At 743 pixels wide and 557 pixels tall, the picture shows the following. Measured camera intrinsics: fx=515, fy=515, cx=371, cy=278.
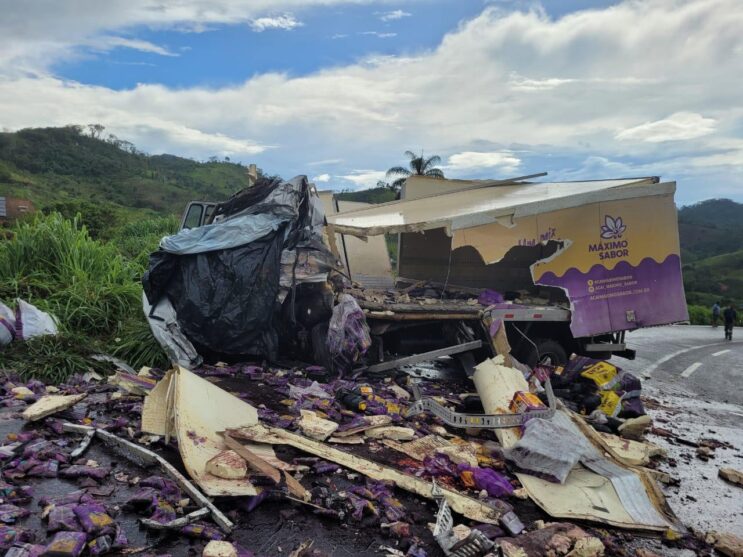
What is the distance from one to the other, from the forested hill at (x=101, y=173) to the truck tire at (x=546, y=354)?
3394 centimetres

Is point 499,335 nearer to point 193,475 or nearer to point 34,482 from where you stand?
point 193,475

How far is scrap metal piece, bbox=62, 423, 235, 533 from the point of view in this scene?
2.61m

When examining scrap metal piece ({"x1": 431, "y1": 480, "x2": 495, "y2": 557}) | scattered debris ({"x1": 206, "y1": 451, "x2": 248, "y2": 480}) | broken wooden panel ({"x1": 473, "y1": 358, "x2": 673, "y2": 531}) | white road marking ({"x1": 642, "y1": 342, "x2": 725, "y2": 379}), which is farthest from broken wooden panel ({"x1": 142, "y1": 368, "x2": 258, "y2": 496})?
white road marking ({"x1": 642, "y1": 342, "x2": 725, "y2": 379})

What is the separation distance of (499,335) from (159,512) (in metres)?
4.33

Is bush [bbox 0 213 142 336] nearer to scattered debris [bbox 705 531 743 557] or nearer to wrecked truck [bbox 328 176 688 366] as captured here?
wrecked truck [bbox 328 176 688 366]

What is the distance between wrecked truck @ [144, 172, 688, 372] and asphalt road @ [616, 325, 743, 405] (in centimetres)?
153

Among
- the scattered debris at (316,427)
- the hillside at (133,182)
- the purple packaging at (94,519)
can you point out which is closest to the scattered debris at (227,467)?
the purple packaging at (94,519)

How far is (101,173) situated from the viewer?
4738 centimetres

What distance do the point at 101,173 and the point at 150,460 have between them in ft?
168

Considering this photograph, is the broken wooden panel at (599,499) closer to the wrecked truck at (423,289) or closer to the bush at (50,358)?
the wrecked truck at (423,289)

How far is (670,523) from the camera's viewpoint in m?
3.12

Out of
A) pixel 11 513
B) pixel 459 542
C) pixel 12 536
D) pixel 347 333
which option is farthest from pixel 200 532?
pixel 347 333

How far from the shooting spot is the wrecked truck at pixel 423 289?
520cm

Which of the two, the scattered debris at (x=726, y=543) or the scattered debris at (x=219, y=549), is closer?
the scattered debris at (x=219, y=549)
